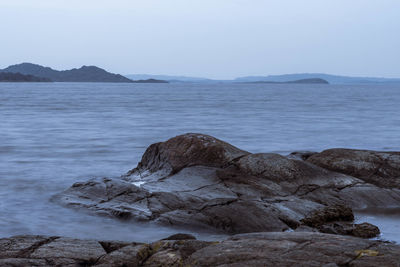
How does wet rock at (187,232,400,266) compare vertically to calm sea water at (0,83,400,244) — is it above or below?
above

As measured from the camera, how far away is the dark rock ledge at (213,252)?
509 centimetres

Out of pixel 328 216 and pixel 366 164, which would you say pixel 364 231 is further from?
pixel 366 164

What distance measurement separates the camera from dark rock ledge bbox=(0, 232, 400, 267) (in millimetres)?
5090

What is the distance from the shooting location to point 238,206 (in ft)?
27.6

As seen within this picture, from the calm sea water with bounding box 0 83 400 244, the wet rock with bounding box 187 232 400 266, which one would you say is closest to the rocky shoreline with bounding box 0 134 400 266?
the wet rock with bounding box 187 232 400 266

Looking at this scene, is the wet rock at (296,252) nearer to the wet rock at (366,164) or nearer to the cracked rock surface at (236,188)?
the cracked rock surface at (236,188)

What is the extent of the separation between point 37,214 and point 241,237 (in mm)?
5298

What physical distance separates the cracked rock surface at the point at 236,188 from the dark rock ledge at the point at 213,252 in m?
2.32

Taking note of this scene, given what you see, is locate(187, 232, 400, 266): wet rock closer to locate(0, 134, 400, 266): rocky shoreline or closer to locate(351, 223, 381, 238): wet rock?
locate(0, 134, 400, 266): rocky shoreline

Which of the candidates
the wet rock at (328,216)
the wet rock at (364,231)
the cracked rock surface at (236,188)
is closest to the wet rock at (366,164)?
the cracked rock surface at (236,188)

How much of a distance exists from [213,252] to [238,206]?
303 centimetres

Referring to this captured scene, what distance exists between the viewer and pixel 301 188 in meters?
10.1

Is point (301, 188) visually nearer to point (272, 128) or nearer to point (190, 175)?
point (190, 175)

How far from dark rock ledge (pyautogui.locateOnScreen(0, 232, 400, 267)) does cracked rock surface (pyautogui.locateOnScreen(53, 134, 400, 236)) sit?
7.63ft
